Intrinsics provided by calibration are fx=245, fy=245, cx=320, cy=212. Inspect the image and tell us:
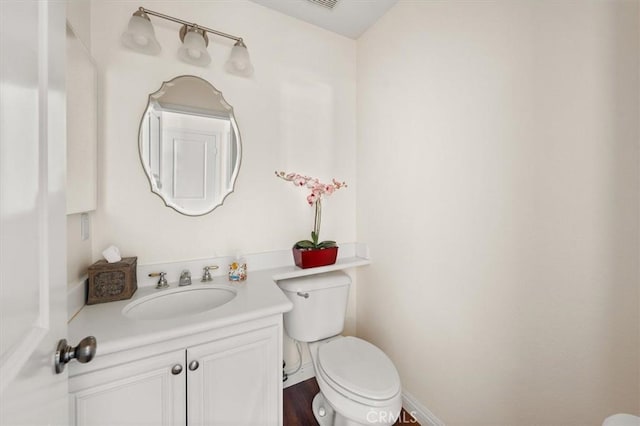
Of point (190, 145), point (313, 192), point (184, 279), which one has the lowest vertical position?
point (184, 279)

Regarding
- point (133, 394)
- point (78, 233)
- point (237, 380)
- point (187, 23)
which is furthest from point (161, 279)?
point (187, 23)

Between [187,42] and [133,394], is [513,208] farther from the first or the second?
[187,42]

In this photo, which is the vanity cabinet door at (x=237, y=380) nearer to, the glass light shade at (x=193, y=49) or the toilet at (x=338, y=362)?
the toilet at (x=338, y=362)

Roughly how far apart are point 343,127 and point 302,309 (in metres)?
1.28

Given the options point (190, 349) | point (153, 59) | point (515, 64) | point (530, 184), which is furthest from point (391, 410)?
point (153, 59)

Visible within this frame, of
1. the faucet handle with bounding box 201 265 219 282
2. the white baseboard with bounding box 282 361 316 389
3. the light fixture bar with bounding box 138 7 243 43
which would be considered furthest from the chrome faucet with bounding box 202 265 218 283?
the light fixture bar with bounding box 138 7 243 43

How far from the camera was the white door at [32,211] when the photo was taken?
364 millimetres

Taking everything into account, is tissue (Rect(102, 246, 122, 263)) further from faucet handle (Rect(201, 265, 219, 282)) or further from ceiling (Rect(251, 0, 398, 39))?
ceiling (Rect(251, 0, 398, 39))

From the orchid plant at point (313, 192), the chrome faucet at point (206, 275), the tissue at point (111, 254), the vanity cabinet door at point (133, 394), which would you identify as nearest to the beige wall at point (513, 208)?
the orchid plant at point (313, 192)

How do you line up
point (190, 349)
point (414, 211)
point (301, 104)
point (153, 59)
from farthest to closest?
point (301, 104) → point (414, 211) → point (153, 59) → point (190, 349)

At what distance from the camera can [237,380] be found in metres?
0.98

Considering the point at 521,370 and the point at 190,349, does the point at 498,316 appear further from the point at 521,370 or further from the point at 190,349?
the point at 190,349

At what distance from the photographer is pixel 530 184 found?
91 cm

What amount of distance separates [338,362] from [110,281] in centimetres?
110
